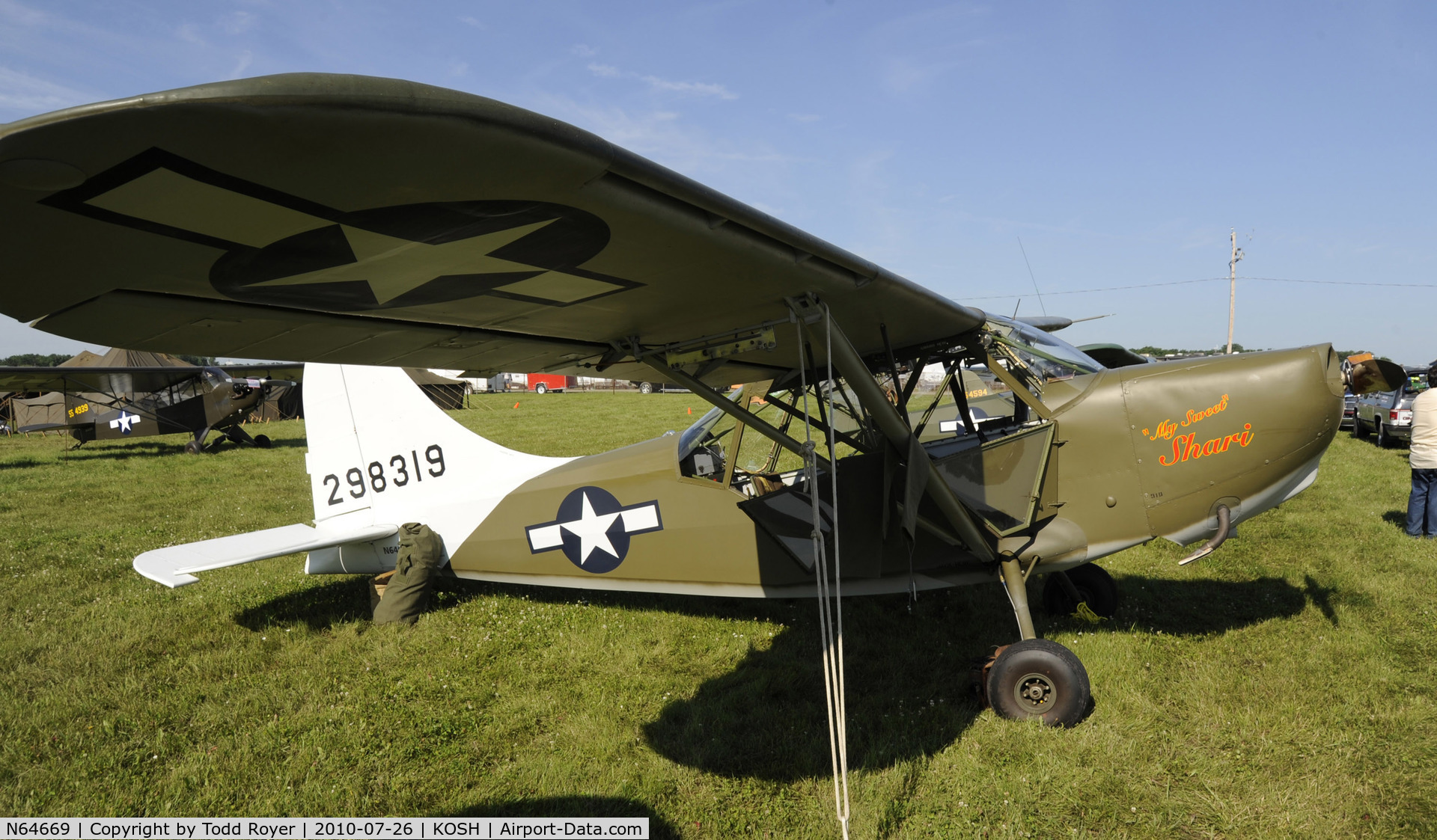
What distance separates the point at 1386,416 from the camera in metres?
14.3

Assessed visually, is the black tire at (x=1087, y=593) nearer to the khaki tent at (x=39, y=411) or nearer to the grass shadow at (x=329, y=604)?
the grass shadow at (x=329, y=604)

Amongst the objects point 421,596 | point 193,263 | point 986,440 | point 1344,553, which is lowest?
point 1344,553

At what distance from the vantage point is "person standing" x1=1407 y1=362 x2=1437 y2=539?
716cm

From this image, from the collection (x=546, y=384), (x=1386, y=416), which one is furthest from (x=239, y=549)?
(x=546, y=384)

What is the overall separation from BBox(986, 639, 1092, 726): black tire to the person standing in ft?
21.5

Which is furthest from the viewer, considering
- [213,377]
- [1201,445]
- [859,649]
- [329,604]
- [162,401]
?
[162,401]

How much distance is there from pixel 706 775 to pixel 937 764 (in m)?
1.18

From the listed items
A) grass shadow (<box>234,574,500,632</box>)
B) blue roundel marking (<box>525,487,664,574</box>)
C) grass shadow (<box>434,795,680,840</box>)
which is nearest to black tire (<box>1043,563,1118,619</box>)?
blue roundel marking (<box>525,487,664,574</box>)

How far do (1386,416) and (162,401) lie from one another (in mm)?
29477

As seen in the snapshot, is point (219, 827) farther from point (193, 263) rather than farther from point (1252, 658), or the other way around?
point (1252, 658)

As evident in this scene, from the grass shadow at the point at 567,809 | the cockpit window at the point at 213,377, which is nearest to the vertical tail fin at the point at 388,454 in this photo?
the grass shadow at the point at 567,809

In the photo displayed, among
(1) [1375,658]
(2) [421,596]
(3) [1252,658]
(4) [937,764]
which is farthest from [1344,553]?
(2) [421,596]

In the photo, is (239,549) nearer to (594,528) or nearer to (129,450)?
(594,528)

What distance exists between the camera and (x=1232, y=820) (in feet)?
9.66
